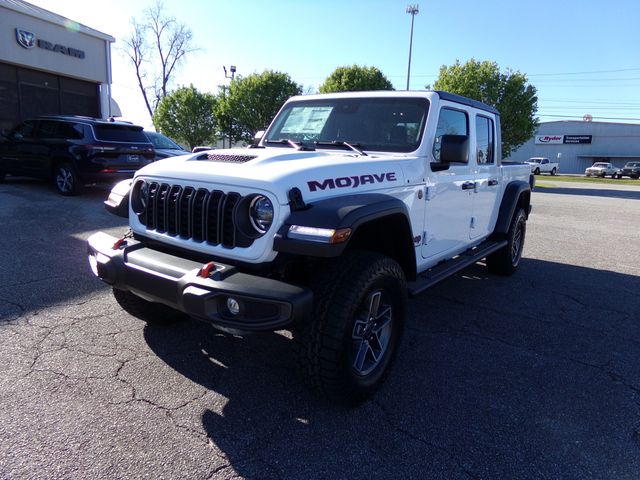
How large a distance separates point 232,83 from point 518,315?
28.0 m

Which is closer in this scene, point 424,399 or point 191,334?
point 424,399

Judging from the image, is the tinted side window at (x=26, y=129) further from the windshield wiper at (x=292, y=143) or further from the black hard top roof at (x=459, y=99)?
the black hard top roof at (x=459, y=99)

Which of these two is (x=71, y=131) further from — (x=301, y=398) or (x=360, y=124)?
(x=301, y=398)

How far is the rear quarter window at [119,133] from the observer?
9500 millimetres

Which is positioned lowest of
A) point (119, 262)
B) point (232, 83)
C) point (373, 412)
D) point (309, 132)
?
point (373, 412)

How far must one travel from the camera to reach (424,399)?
2.81 metres

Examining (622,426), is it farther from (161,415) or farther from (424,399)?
(161,415)

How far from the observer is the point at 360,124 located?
12.3 ft

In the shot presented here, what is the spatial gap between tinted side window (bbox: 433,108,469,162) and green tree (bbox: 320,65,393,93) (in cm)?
2232

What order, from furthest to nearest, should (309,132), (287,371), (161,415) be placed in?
(309,132)
(287,371)
(161,415)

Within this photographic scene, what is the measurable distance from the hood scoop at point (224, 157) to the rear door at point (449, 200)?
4.74 feet

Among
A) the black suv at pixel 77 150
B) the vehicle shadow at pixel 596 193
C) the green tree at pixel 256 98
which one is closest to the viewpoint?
the black suv at pixel 77 150

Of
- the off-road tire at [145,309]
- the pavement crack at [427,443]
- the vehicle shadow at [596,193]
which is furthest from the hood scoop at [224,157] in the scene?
the vehicle shadow at [596,193]

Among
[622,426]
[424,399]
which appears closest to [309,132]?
[424,399]
